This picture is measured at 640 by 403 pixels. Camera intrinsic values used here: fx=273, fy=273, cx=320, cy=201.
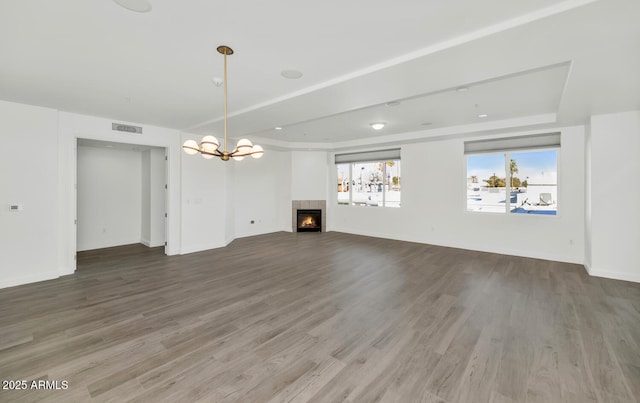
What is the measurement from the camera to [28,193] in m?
4.29

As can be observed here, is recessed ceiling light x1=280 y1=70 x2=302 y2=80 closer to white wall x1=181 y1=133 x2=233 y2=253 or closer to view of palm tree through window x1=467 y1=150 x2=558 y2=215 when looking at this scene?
white wall x1=181 y1=133 x2=233 y2=253

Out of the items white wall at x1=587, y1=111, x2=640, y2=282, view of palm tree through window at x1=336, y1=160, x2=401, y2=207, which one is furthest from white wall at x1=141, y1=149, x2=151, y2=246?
white wall at x1=587, y1=111, x2=640, y2=282

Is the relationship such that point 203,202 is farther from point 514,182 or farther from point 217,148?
point 514,182

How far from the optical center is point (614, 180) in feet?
14.5

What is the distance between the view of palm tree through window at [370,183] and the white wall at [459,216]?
266 mm

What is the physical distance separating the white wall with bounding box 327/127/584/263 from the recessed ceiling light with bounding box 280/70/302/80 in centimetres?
496

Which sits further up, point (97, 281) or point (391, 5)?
point (391, 5)

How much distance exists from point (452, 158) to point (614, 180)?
2824 mm

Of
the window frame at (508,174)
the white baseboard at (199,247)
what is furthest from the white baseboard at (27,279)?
the window frame at (508,174)

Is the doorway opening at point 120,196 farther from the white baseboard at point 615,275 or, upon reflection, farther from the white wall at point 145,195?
the white baseboard at point 615,275

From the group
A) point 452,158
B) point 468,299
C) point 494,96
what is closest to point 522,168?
point 452,158

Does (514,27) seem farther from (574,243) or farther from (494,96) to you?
(574,243)

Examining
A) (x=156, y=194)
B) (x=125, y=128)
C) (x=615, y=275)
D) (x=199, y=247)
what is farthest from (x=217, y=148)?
(x=615, y=275)

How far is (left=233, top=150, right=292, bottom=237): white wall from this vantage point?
8102mm
